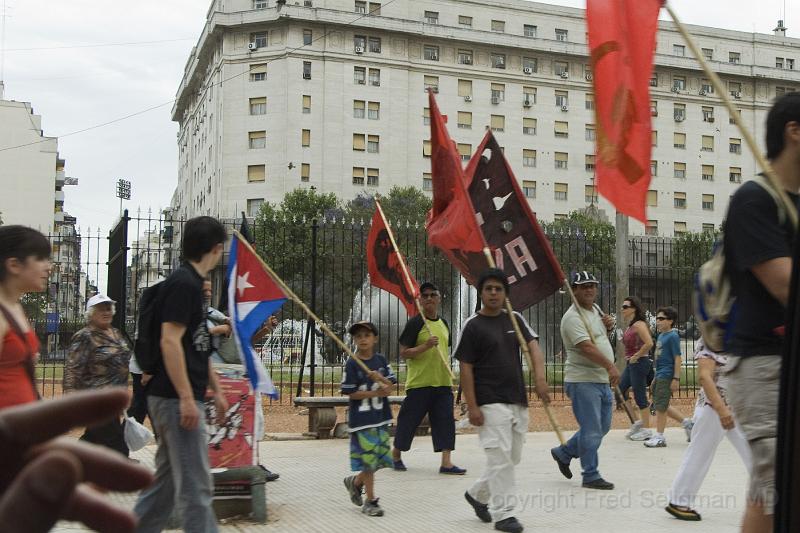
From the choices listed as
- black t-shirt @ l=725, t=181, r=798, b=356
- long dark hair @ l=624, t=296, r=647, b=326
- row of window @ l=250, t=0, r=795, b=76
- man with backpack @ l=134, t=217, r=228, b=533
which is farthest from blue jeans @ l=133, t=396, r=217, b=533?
row of window @ l=250, t=0, r=795, b=76

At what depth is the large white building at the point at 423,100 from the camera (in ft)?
209

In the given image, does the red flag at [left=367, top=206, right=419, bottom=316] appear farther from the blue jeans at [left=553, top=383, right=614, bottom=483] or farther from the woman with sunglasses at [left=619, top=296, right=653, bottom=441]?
the woman with sunglasses at [left=619, top=296, right=653, bottom=441]

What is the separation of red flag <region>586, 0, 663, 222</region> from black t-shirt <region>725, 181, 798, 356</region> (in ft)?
2.66

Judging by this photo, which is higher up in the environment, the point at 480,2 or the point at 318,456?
Result: the point at 480,2

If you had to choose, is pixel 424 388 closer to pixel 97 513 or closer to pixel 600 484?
pixel 600 484

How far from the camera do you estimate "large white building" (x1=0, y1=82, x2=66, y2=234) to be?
242 feet

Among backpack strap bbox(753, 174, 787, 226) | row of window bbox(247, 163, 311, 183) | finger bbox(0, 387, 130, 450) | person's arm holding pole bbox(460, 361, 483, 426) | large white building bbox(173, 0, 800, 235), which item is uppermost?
large white building bbox(173, 0, 800, 235)

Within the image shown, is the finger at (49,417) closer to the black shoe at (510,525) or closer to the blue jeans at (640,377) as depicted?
the black shoe at (510,525)

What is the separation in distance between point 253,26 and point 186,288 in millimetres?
63345

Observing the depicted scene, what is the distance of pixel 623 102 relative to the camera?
13.1 ft

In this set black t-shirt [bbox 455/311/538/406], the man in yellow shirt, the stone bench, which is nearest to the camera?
black t-shirt [bbox 455/311/538/406]

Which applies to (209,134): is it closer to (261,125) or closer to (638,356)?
(261,125)

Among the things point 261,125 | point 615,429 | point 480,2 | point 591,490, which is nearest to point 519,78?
point 480,2

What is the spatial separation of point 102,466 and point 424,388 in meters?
8.48
